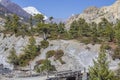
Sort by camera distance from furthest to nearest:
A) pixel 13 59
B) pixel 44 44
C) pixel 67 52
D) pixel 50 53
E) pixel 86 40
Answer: pixel 44 44, pixel 86 40, pixel 13 59, pixel 50 53, pixel 67 52

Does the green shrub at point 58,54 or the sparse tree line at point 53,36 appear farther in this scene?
the green shrub at point 58,54

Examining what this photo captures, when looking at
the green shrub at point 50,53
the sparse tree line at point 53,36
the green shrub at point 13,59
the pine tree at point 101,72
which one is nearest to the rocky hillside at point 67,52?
the green shrub at point 50,53

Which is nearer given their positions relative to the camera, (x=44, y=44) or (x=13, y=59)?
(x=13, y=59)

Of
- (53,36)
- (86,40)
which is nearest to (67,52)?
(86,40)

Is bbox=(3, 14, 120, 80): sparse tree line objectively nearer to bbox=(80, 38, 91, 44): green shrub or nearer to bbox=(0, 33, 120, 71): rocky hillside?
bbox=(80, 38, 91, 44): green shrub

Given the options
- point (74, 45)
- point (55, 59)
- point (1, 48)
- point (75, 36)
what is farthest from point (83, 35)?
point (1, 48)

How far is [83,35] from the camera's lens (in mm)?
137125

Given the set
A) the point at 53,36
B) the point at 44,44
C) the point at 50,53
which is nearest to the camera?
the point at 50,53

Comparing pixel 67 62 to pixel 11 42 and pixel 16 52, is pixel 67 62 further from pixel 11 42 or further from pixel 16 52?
pixel 11 42

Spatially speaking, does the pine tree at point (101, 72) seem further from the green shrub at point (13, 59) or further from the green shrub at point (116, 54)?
the green shrub at point (13, 59)

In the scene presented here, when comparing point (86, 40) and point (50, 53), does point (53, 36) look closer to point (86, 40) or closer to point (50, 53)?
point (86, 40)

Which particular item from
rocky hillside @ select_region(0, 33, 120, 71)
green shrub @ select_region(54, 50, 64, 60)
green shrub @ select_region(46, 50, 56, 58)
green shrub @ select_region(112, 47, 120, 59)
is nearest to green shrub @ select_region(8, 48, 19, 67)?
rocky hillside @ select_region(0, 33, 120, 71)

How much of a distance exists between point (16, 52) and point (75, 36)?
25.1m

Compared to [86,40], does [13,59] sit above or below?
below
